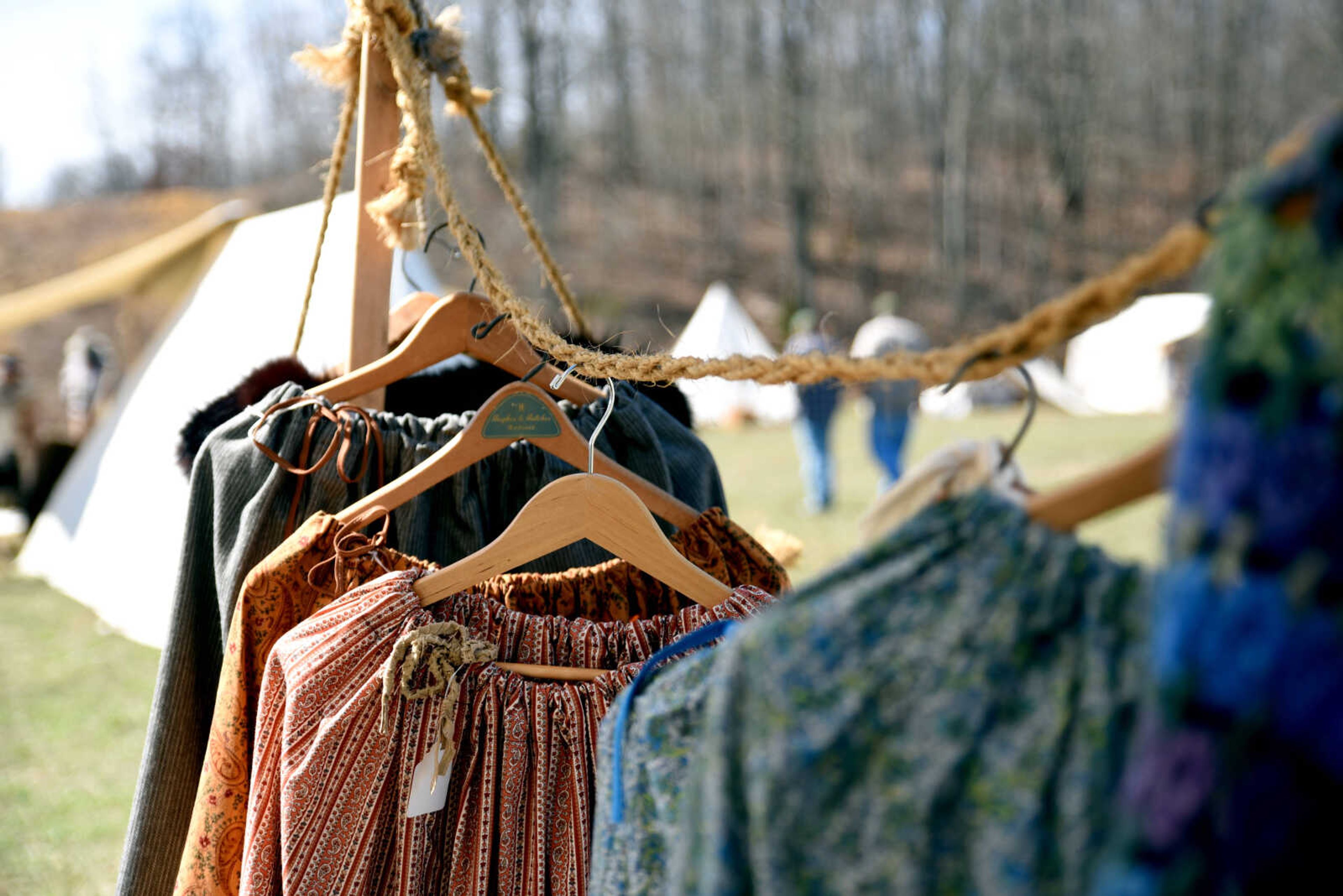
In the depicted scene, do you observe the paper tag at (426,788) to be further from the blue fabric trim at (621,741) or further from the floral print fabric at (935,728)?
the floral print fabric at (935,728)

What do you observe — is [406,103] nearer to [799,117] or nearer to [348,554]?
[348,554]

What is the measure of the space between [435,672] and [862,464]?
9.17 m

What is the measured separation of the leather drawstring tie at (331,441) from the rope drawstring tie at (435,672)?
11.3 inches

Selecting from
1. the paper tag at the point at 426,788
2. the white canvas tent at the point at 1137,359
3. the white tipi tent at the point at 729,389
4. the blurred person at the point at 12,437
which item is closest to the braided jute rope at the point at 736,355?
the paper tag at the point at 426,788

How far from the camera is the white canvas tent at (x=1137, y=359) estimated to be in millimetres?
15375

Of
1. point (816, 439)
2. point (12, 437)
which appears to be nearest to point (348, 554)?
point (816, 439)

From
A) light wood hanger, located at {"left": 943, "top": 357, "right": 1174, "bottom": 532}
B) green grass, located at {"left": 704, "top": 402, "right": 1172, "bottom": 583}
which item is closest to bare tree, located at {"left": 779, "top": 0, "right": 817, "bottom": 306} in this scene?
green grass, located at {"left": 704, "top": 402, "right": 1172, "bottom": 583}

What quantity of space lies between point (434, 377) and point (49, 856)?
6.52 ft

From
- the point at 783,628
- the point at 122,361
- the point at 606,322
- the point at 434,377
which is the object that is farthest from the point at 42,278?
the point at 783,628

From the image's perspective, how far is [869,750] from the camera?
1.71 ft

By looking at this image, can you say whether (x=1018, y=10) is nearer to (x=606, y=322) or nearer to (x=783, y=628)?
(x=606, y=322)

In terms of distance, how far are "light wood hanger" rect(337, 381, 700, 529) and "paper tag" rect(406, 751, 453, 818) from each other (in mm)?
263

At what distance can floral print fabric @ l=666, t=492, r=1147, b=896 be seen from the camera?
0.50 m

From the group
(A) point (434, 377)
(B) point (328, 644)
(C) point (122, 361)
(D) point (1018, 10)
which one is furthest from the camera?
(D) point (1018, 10)
